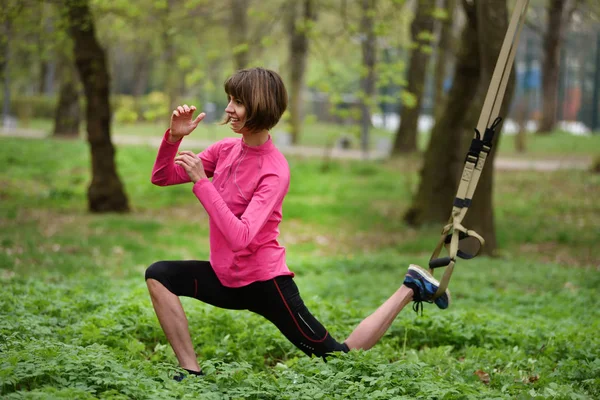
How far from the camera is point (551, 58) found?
31000 millimetres

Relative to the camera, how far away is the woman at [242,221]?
4.48 meters

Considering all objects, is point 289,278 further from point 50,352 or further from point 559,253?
point 559,253

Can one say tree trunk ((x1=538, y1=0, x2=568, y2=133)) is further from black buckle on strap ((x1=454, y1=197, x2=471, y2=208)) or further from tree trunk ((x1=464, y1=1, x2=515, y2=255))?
black buckle on strap ((x1=454, y1=197, x2=471, y2=208))

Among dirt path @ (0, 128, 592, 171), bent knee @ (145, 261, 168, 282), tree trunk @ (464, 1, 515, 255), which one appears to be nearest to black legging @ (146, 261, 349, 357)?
bent knee @ (145, 261, 168, 282)

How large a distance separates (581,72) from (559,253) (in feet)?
94.5

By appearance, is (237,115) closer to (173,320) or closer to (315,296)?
(173,320)

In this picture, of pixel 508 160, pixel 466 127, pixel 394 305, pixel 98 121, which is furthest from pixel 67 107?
pixel 394 305

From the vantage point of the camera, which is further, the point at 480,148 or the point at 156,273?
the point at 480,148

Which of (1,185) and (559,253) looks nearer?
(559,253)

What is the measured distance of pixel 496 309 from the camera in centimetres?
816

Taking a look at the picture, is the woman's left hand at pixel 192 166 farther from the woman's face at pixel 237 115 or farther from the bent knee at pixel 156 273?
the bent knee at pixel 156 273

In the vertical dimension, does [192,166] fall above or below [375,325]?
above

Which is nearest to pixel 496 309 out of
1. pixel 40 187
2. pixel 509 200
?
pixel 509 200

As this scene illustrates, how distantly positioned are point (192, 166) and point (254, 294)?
836 mm
